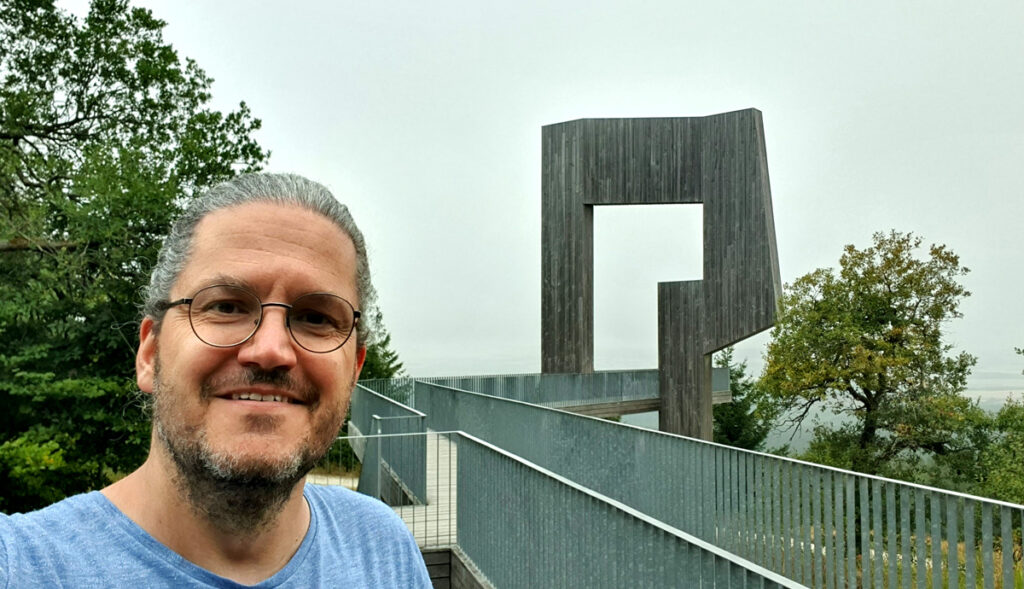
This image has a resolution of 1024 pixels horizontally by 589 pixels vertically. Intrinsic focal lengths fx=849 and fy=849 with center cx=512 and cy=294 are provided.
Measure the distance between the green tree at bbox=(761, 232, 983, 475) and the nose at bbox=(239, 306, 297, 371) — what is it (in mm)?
24956

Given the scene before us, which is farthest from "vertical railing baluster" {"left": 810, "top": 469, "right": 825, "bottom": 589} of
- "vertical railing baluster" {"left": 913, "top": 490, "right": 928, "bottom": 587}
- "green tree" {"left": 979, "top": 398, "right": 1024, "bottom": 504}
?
"green tree" {"left": 979, "top": 398, "right": 1024, "bottom": 504}

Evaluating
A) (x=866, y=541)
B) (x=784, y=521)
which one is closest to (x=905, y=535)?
(x=866, y=541)

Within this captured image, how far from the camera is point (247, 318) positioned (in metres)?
1.14

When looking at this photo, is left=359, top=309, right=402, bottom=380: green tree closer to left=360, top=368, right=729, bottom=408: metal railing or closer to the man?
left=360, top=368, right=729, bottom=408: metal railing

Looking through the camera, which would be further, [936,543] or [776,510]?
[776,510]

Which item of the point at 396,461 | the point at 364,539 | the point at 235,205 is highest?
the point at 235,205

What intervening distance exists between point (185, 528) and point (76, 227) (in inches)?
725

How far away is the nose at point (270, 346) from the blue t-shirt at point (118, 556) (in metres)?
0.27

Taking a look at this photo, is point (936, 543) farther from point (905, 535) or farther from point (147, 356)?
point (147, 356)

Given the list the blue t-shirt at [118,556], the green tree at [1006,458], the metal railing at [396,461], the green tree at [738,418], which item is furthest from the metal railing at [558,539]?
the green tree at [738,418]

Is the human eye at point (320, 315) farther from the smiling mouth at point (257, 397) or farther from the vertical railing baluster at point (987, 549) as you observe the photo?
the vertical railing baluster at point (987, 549)

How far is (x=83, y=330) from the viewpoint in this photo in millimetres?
18203

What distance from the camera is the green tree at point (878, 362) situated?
944 inches

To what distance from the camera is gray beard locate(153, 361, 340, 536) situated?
110 cm
